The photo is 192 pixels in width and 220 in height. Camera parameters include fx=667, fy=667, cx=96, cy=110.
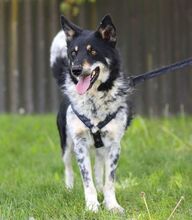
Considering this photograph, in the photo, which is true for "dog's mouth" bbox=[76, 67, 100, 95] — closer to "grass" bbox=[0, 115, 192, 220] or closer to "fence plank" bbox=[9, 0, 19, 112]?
"grass" bbox=[0, 115, 192, 220]

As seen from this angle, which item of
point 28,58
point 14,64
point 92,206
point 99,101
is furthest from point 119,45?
point 92,206

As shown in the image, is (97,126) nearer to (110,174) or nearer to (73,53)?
(110,174)

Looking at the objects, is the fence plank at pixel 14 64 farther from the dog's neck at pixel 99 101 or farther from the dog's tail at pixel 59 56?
the dog's neck at pixel 99 101

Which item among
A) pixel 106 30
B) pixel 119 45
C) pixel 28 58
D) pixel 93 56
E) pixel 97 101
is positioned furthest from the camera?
pixel 28 58

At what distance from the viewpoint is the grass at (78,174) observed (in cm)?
505

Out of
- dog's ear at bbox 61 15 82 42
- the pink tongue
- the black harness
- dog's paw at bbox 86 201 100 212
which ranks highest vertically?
dog's ear at bbox 61 15 82 42

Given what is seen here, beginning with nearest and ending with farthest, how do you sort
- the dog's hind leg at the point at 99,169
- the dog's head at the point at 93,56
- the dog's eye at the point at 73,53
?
1. the dog's head at the point at 93,56
2. the dog's eye at the point at 73,53
3. the dog's hind leg at the point at 99,169

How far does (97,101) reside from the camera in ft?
17.5

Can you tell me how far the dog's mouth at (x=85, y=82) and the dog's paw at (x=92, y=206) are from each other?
0.84m

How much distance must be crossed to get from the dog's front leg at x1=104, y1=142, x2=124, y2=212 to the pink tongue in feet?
1.81

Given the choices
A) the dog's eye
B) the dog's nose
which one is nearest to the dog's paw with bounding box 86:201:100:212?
the dog's nose

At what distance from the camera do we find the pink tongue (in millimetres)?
5062

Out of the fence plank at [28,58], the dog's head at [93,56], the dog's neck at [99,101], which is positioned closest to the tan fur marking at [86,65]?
the dog's head at [93,56]

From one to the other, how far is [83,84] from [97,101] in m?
0.29
